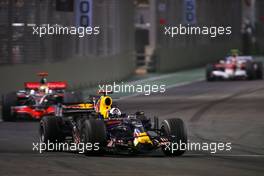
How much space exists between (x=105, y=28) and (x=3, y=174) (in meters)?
28.2

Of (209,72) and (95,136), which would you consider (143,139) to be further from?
(209,72)

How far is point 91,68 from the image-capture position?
39.2 metres

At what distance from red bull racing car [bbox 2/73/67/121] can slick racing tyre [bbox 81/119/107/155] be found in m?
7.76

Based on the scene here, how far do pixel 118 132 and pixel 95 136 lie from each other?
0.62 meters

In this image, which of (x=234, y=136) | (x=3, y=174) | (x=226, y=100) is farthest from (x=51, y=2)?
(x=3, y=174)

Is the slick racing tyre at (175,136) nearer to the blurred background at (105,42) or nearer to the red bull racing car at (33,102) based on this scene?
the red bull racing car at (33,102)

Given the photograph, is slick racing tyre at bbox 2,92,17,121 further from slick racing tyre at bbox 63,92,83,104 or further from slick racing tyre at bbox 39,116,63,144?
slick racing tyre at bbox 39,116,63,144

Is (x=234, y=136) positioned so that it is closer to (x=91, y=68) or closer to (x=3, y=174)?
(x=3, y=174)

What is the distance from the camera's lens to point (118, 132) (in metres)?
17.2

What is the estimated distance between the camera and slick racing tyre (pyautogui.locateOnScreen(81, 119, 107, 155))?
54.8 ft

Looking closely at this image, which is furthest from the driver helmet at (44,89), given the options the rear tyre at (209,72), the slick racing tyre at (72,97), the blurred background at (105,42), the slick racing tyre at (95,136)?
the rear tyre at (209,72)

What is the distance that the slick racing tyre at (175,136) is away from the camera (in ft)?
55.2

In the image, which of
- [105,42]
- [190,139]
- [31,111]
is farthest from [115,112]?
[105,42]

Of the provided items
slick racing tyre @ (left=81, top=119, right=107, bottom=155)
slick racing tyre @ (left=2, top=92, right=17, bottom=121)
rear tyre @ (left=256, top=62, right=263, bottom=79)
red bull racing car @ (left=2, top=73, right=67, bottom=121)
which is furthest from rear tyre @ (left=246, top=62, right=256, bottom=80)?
slick racing tyre @ (left=81, top=119, right=107, bottom=155)
